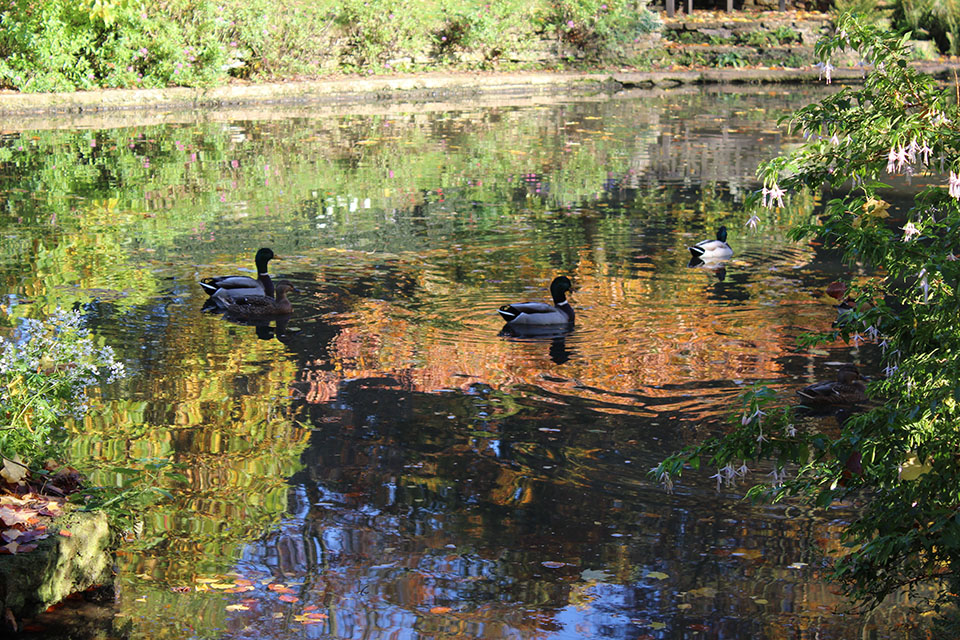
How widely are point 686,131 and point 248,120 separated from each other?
28.7 ft

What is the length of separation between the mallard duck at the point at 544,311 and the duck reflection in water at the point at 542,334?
4cm

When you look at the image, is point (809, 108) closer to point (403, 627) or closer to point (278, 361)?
point (403, 627)

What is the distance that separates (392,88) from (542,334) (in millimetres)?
19723

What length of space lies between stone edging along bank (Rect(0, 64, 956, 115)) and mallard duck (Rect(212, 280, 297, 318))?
16.5 m

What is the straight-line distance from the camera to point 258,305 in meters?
9.80

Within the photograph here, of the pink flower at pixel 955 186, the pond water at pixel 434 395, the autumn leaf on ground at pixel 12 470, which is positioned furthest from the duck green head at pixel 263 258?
the pink flower at pixel 955 186

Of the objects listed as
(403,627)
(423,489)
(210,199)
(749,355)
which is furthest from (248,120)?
(403,627)

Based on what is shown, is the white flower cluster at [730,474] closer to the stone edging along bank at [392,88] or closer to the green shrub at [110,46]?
the green shrub at [110,46]

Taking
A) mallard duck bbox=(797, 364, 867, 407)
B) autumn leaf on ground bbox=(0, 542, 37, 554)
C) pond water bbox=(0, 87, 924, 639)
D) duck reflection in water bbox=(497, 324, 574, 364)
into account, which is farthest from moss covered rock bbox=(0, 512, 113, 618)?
duck reflection in water bbox=(497, 324, 574, 364)

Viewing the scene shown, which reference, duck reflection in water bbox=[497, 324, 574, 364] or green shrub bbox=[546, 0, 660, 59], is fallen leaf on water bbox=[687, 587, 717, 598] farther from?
green shrub bbox=[546, 0, 660, 59]

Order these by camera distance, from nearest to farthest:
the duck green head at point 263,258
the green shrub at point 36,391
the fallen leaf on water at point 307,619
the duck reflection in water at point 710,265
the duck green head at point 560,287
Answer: the fallen leaf on water at point 307,619
the green shrub at point 36,391
the duck green head at point 560,287
the duck green head at point 263,258
the duck reflection in water at point 710,265

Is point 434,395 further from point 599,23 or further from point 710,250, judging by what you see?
point 599,23

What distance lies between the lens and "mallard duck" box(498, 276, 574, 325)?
928 cm

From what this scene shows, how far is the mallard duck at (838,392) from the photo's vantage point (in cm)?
739
